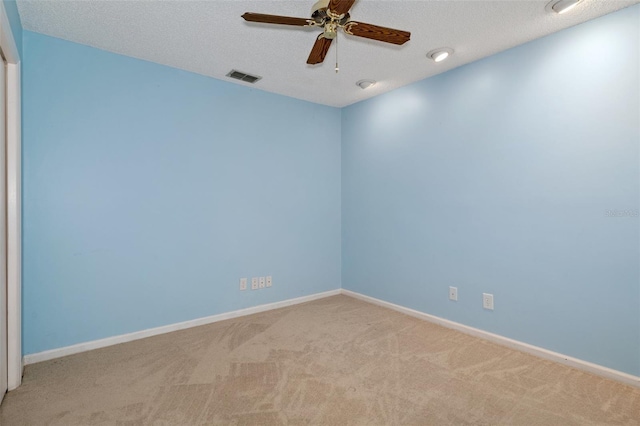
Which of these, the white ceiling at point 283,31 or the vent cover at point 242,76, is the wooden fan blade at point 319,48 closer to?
the white ceiling at point 283,31

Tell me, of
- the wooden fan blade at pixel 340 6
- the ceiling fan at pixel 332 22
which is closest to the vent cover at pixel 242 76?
the ceiling fan at pixel 332 22

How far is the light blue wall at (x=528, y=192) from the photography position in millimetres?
2217

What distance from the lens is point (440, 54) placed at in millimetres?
2775

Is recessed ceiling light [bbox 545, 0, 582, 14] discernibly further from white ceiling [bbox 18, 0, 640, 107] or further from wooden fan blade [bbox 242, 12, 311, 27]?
wooden fan blade [bbox 242, 12, 311, 27]

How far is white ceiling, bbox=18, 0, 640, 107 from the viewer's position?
2.15m

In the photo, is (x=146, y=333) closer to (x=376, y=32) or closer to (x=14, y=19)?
(x=14, y=19)

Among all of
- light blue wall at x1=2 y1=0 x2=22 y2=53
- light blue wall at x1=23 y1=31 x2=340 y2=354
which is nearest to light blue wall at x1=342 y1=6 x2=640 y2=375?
light blue wall at x1=23 y1=31 x2=340 y2=354

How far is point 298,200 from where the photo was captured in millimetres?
4020

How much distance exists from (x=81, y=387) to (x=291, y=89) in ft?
10.6

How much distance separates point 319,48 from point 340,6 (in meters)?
0.42

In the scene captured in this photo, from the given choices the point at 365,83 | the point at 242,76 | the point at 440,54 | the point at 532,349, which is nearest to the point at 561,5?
the point at 440,54

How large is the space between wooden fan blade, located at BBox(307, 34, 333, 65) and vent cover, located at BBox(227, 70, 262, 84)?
1.28 metres

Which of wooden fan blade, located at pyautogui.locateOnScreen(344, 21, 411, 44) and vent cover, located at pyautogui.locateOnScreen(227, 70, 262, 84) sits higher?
vent cover, located at pyautogui.locateOnScreen(227, 70, 262, 84)

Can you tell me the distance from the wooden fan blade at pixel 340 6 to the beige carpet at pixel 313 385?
218cm
